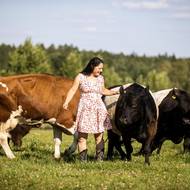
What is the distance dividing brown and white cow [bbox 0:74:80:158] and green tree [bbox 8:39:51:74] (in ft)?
159

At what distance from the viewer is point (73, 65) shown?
7656 cm

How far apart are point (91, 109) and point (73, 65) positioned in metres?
64.7

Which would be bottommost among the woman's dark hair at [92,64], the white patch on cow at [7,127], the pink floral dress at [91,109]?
the white patch on cow at [7,127]

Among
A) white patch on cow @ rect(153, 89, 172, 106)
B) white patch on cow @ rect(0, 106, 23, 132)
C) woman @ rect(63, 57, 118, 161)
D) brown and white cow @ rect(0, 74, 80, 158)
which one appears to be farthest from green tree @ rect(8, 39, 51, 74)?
woman @ rect(63, 57, 118, 161)

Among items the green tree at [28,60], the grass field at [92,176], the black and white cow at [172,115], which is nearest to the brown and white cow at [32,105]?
the grass field at [92,176]

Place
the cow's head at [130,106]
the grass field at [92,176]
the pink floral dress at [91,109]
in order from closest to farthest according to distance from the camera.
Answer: the grass field at [92,176] → the cow's head at [130,106] → the pink floral dress at [91,109]

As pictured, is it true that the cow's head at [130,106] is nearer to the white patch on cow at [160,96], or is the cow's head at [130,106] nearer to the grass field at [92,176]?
the grass field at [92,176]

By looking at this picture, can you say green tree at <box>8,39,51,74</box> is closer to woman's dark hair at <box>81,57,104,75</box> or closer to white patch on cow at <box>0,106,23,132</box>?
white patch on cow at <box>0,106,23,132</box>

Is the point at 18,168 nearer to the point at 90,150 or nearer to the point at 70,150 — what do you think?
the point at 70,150

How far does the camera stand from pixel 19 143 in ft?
53.0

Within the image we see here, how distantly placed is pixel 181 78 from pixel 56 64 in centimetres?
4658

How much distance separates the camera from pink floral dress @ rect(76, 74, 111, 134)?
12062 millimetres

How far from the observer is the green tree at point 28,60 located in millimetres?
61844

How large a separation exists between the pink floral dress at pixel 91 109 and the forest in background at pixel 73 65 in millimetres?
24759
